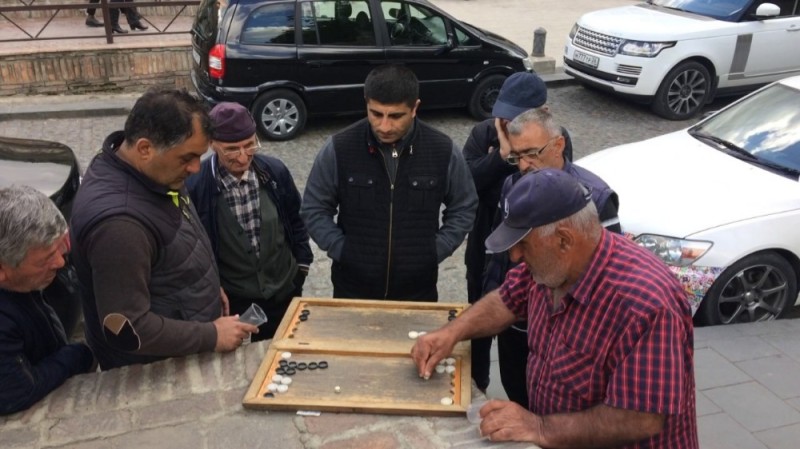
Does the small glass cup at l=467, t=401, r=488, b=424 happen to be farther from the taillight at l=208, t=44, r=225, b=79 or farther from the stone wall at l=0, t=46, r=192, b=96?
the stone wall at l=0, t=46, r=192, b=96

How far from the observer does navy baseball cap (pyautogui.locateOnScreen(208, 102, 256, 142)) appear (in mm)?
3115

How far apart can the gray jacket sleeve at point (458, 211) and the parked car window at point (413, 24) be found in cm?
578

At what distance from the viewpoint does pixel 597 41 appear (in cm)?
963

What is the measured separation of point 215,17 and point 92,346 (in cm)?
617

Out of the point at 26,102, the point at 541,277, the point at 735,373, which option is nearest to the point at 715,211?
the point at 735,373

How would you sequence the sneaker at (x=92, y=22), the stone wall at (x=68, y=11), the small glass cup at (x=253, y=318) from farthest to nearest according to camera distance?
the stone wall at (x=68, y=11) < the sneaker at (x=92, y=22) < the small glass cup at (x=253, y=318)

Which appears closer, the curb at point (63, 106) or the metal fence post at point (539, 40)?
the curb at point (63, 106)

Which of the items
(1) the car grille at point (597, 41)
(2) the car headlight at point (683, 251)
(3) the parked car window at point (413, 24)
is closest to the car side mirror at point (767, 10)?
(1) the car grille at point (597, 41)

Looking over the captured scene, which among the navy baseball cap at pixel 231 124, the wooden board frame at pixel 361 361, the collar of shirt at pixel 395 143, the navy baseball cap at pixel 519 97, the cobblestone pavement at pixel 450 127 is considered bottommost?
the cobblestone pavement at pixel 450 127

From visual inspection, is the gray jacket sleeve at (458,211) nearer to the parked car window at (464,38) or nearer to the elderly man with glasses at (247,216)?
the elderly man with glasses at (247,216)

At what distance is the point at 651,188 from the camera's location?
16.5 ft

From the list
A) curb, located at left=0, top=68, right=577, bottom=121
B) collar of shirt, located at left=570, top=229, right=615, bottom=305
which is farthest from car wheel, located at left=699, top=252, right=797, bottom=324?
curb, located at left=0, top=68, right=577, bottom=121

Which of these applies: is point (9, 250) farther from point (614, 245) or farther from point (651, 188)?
point (651, 188)

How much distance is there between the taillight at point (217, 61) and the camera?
25.9 ft
